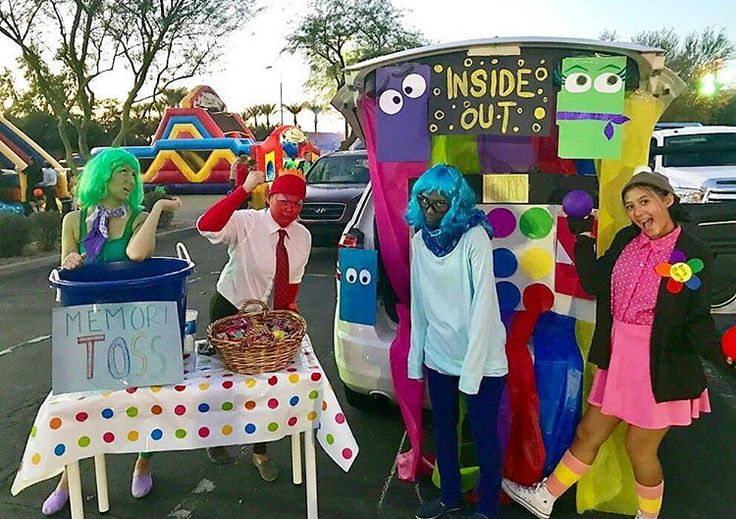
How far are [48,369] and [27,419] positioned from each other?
1.10m

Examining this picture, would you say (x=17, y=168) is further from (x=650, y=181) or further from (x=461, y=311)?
(x=650, y=181)

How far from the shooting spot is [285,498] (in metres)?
3.46

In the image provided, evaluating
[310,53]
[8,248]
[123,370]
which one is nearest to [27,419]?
[123,370]

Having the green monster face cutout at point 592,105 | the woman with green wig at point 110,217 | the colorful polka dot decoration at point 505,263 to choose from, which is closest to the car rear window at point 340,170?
the colorful polka dot decoration at point 505,263

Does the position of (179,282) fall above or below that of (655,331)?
above

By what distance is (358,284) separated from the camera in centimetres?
373

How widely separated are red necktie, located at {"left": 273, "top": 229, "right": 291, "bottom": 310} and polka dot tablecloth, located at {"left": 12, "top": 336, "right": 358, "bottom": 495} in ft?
2.28

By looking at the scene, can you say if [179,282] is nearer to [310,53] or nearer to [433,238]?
[433,238]

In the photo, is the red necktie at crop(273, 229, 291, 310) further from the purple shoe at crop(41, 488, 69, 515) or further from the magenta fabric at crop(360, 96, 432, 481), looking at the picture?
the purple shoe at crop(41, 488, 69, 515)

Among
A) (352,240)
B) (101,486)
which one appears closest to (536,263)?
(352,240)

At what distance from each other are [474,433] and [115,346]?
156 centimetres

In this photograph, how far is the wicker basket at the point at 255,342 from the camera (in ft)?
8.95

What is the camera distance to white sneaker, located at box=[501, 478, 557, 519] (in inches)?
123

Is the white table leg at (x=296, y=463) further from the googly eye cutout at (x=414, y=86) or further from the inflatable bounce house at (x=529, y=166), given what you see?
the googly eye cutout at (x=414, y=86)
